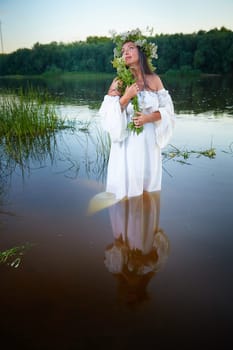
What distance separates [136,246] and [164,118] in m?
1.21

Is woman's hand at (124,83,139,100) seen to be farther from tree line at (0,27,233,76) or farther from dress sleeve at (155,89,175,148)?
tree line at (0,27,233,76)

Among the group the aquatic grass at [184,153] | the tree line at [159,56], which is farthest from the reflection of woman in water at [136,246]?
the tree line at [159,56]

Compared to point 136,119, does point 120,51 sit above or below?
above

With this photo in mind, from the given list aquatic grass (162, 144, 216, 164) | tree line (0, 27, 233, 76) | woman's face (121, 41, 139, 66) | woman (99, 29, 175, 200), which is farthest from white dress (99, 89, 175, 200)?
tree line (0, 27, 233, 76)

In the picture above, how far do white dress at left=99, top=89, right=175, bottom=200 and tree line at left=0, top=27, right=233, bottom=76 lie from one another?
118ft

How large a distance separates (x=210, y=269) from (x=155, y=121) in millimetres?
1425

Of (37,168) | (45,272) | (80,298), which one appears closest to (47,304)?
(80,298)

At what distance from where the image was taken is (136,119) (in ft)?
9.00

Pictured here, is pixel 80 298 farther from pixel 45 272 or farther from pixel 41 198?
pixel 41 198

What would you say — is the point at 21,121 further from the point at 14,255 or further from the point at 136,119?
the point at 14,255

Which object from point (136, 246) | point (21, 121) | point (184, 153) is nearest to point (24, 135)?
point (21, 121)

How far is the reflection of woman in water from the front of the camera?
1.94 metres

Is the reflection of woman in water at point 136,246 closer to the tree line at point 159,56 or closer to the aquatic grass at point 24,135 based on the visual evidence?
the aquatic grass at point 24,135

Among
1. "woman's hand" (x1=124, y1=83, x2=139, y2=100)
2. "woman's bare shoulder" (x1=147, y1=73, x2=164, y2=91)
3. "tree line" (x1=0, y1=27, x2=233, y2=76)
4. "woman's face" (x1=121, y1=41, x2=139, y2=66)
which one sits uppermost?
"tree line" (x1=0, y1=27, x2=233, y2=76)
